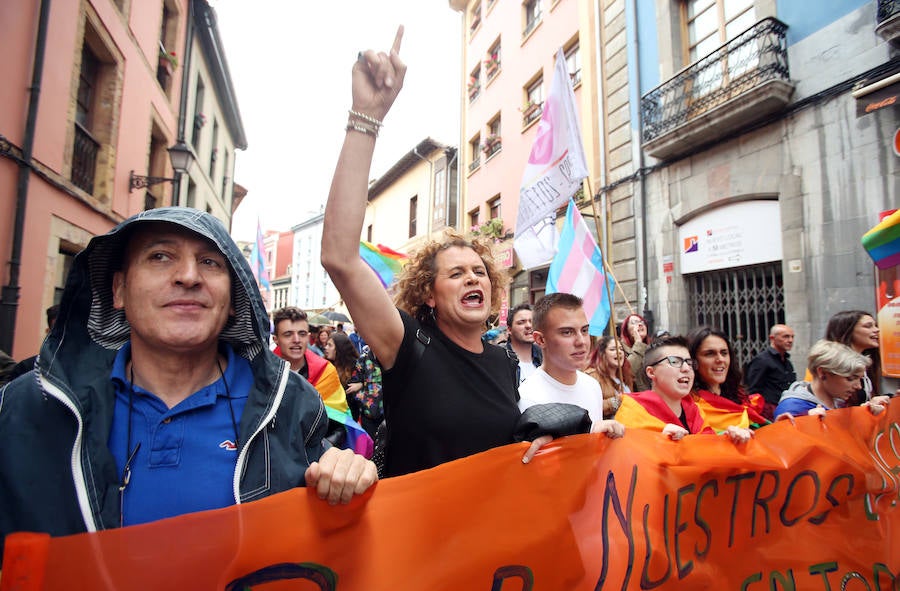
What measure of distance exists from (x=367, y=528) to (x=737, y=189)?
867 centimetres

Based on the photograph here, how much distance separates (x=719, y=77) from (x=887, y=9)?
8.19 feet

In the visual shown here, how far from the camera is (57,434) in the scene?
A: 42.8 inches

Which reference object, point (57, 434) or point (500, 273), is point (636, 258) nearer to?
point (500, 273)

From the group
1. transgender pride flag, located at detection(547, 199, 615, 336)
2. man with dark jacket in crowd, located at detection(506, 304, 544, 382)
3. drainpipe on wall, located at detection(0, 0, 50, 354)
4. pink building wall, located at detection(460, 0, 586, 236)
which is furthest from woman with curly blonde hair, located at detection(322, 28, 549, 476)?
pink building wall, located at detection(460, 0, 586, 236)

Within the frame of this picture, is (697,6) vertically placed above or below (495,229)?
above

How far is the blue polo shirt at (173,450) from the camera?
1105 mm

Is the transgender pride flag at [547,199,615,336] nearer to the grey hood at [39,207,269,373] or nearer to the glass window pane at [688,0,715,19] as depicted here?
the grey hood at [39,207,269,373]

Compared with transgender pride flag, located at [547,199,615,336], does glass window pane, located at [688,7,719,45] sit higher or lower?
higher

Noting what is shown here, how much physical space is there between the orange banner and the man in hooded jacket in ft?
0.41

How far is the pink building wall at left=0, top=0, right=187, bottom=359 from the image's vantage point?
5453 millimetres

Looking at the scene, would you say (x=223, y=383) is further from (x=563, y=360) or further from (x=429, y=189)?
(x=429, y=189)

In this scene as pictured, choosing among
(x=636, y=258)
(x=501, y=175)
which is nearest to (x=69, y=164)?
(x=636, y=258)

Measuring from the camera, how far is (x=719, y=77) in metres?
8.38

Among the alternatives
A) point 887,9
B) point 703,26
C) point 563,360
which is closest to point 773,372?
point 563,360
